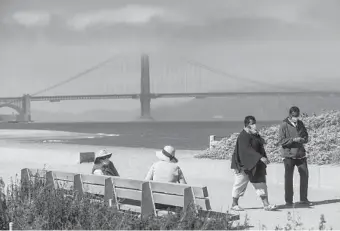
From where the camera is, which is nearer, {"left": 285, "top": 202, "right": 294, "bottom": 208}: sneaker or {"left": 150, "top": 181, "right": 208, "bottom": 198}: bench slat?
{"left": 150, "top": 181, "right": 208, "bottom": 198}: bench slat

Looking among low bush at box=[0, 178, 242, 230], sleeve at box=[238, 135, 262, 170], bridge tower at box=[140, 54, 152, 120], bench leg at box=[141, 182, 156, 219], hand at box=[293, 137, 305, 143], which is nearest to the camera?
low bush at box=[0, 178, 242, 230]

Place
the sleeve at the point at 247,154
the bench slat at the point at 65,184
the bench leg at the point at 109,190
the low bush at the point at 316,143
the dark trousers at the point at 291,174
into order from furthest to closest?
the low bush at the point at 316,143
the dark trousers at the point at 291,174
the sleeve at the point at 247,154
the bench slat at the point at 65,184
the bench leg at the point at 109,190

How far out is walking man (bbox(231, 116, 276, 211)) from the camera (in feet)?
20.7

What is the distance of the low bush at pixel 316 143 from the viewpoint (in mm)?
10703

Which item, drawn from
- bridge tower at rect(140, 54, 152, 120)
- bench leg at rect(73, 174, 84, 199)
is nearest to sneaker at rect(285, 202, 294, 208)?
bench leg at rect(73, 174, 84, 199)

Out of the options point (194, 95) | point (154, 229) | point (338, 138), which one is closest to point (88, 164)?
point (338, 138)

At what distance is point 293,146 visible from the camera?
22.7 ft

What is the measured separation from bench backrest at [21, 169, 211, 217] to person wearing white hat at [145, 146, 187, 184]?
0.41 meters

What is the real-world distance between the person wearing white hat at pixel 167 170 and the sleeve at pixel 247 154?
2.58ft

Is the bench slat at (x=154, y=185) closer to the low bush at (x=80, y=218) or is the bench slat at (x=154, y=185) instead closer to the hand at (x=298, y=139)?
the low bush at (x=80, y=218)

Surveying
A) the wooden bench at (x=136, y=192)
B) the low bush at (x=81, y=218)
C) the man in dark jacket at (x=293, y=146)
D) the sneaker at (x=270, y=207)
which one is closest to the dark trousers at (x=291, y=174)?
the man in dark jacket at (x=293, y=146)

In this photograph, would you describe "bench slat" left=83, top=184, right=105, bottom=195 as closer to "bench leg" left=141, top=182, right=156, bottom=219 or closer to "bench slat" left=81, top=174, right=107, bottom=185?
"bench slat" left=81, top=174, right=107, bottom=185

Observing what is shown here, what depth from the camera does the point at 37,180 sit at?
6.19 metres

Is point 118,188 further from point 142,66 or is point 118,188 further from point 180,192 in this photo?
point 142,66
